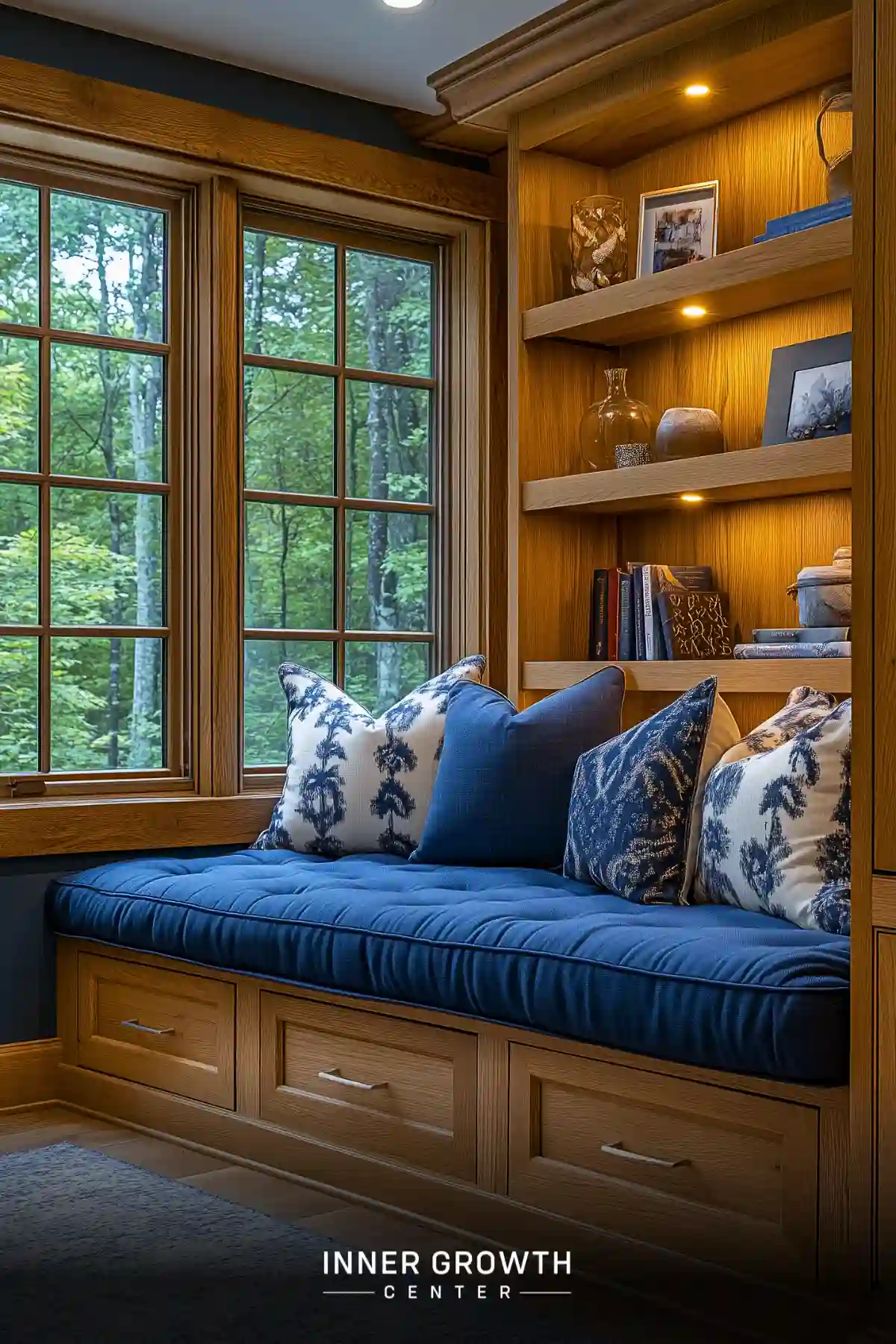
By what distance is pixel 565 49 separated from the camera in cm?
354

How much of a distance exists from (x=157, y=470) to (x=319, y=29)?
1.16 meters

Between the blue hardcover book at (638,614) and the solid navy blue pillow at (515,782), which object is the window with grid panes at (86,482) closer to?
the solid navy blue pillow at (515,782)

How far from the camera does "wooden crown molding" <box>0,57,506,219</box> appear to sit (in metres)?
3.56

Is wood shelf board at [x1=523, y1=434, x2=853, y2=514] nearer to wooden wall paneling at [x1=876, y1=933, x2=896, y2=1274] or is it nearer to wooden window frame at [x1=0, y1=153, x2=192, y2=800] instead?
wooden window frame at [x1=0, y1=153, x2=192, y2=800]

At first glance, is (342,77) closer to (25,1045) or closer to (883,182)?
(883,182)

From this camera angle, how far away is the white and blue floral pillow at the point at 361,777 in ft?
11.6

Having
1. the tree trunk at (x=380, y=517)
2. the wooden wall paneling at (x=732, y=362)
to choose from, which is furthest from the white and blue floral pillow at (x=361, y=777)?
the wooden wall paneling at (x=732, y=362)

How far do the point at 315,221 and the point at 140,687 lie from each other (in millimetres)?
1373

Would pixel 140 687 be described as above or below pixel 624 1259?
above

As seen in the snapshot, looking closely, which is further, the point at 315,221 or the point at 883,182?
the point at 315,221

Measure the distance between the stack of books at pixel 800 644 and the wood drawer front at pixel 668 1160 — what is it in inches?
47.1

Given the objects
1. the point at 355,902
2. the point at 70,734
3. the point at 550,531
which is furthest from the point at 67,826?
the point at 550,531

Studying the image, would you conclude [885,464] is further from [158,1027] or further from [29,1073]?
[29,1073]

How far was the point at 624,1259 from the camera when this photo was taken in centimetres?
229
